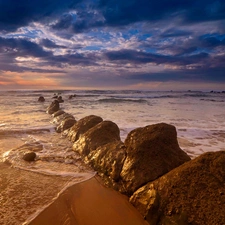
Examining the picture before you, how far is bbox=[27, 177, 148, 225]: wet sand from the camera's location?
3.29 metres

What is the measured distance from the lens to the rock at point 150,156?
382 cm

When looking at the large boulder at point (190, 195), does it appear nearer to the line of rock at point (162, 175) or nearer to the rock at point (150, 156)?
the line of rock at point (162, 175)

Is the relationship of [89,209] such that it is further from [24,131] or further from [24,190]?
[24,131]

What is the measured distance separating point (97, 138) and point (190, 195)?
3586mm

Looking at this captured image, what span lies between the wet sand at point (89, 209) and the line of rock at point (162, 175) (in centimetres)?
18

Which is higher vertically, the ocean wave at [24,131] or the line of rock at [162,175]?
the line of rock at [162,175]

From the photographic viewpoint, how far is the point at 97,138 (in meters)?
6.09

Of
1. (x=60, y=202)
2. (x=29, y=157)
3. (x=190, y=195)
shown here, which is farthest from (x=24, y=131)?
(x=190, y=195)

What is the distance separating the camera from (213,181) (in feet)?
9.37

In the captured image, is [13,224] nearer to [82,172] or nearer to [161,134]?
[82,172]

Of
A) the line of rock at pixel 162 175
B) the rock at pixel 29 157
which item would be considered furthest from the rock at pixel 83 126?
the rock at pixel 29 157

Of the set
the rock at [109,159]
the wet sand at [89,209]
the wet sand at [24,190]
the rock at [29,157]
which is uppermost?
the rock at [109,159]

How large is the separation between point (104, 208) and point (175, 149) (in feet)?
5.77

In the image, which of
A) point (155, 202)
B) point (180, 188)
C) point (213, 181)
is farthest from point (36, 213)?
point (213, 181)
